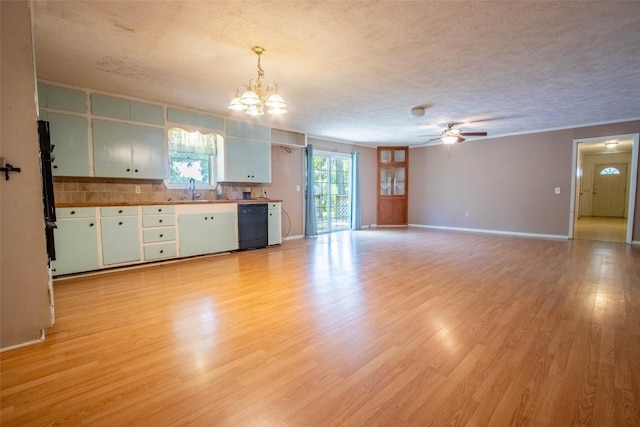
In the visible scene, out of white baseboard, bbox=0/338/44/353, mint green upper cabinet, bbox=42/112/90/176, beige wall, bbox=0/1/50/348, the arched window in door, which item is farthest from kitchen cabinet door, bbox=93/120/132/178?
the arched window in door

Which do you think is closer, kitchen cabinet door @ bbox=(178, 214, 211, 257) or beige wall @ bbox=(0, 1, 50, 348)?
beige wall @ bbox=(0, 1, 50, 348)

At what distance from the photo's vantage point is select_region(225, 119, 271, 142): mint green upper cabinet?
5.77 m

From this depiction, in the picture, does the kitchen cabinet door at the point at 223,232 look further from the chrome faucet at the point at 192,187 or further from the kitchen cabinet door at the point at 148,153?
the kitchen cabinet door at the point at 148,153

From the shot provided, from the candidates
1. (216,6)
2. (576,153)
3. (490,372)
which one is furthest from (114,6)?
(576,153)

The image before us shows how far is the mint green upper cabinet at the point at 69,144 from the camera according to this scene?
396 cm

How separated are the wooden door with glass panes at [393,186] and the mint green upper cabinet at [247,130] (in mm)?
4388

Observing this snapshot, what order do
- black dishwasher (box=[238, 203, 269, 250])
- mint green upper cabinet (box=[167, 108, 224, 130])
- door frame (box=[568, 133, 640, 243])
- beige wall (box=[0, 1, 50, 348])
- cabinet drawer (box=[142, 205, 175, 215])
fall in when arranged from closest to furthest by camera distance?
beige wall (box=[0, 1, 50, 348]), cabinet drawer (box=[142, 205, 175, 215]), mint green upper cabinet (box=[167, 108, 224, 130]), black dishwasher (box=[238, 203, 269, 250]), door frame (box=[568, 133, 640, 243])

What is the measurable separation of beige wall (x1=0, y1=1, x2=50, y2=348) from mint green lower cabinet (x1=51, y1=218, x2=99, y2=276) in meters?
1.90

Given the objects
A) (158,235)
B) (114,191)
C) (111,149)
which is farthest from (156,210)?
(111,149)

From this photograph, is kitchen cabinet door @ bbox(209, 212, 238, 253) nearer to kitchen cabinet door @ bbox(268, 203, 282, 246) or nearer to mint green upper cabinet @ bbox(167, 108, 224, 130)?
kitchen cabinet door @ bbox(268, 203, 282, 246)

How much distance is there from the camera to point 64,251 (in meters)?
3.86

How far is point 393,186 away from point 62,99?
316 inches

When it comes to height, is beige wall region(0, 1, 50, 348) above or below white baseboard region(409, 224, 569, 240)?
above

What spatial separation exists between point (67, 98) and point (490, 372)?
18.1ft
